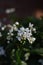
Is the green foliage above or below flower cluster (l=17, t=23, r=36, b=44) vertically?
below

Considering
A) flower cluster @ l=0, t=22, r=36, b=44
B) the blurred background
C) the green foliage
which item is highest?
flower cluster @ l=0, t=22, r=36, b=44

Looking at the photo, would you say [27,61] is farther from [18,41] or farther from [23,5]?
[23,5]

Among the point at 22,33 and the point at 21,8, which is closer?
the point at 22,33

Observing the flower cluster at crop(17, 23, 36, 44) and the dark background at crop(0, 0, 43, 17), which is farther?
the dark background at crop(0, 0, 43, 17)

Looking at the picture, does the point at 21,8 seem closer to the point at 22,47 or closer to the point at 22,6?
the point at 22,6

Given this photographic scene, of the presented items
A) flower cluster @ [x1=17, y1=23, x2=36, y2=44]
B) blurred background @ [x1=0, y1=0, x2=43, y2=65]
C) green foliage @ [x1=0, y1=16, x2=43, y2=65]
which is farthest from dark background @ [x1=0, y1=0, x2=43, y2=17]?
flower cluster @ [x1=17, y1=23, x2=36, y2=44]

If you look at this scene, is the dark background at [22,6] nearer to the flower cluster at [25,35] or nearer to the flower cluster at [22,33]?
the flower cluster at [22,33]

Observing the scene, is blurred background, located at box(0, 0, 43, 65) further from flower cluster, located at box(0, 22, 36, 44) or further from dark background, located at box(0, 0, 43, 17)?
flower cluster, located at box(0, 22, 36, 44)

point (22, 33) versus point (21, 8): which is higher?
point (22, 33)

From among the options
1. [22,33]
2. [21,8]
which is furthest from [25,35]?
[21,8]

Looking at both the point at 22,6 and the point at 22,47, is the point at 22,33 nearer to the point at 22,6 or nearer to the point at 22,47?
the point at 22,47

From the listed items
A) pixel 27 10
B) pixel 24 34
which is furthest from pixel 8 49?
pixel 27 10
